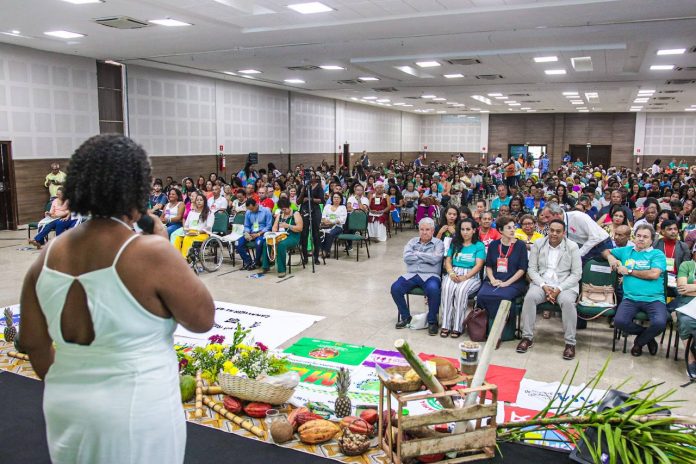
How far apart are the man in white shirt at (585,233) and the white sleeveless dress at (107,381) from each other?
4.97m

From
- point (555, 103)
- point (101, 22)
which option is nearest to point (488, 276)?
point (101, 22)

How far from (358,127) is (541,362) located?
2323 cm

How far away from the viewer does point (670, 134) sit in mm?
29656

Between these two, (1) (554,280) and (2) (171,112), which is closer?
(1) (554,280)

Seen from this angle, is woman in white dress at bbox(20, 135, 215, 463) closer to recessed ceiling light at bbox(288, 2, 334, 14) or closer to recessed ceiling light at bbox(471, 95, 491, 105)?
recessed ceiling light at bbox(288, 2, 334, 14)

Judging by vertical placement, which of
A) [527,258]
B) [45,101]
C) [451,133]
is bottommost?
[527,258]

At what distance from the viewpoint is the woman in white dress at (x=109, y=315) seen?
147cm

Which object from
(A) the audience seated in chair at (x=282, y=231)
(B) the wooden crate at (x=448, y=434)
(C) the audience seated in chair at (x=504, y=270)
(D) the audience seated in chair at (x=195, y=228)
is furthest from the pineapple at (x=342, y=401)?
(D) the audience seated in chair at (x=195, y=228)

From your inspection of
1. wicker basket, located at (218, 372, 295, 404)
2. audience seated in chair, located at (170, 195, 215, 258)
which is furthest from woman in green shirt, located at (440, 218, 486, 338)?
audience seated in chair, located at (170, 195, 215, 258)

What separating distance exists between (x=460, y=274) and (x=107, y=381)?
4.80 metres

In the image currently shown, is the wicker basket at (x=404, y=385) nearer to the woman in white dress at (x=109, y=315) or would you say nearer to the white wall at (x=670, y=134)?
the woman in white dress at (x=109, y=315)

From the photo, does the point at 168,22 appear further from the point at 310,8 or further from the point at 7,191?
the point at 7,191

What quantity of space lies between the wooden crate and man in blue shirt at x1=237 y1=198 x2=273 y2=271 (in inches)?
229

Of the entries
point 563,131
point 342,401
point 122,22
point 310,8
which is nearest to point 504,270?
point 342,401
